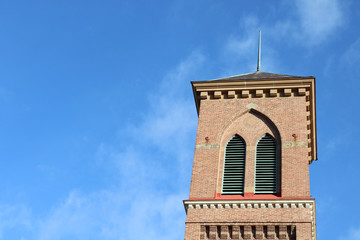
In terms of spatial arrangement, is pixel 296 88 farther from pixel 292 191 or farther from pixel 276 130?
pixel 292 191

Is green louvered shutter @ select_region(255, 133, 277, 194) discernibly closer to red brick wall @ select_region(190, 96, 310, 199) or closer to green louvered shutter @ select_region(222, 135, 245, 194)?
red brick wall @ select_region(190, 96, 310, 199)

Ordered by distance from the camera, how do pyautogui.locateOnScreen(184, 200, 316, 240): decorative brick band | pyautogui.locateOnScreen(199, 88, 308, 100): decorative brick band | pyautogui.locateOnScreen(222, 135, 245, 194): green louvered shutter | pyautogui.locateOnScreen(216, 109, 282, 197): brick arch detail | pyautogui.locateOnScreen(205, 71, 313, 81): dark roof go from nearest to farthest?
pyautogui.locateOnScreen(184, 200, 316, 240): decorative brick band, pyautogui.locateOnScreen(222, 135, 245, 194): green louvered shutter, pyautogui.locateOnScreen(216, 109, 282, 197): brick arch detail, pyautogui.locateOnScreen(199, 88, 308, 100): decorative brick band, pyautogui.locateOnScreen(205, 71, 313, 81): dark roof

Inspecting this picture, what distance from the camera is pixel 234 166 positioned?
28.7 meters

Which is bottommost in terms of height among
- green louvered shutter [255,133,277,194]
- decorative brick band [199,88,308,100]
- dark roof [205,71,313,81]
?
green louvered shutter [255,133,277,194]

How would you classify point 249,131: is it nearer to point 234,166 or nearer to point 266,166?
point 234,166

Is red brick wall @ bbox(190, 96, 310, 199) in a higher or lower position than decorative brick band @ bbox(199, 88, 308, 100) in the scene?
lower

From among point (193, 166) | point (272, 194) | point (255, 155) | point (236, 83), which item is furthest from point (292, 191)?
point (236, 83)

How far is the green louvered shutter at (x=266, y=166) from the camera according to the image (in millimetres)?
27578

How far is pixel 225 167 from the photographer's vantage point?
28734 millimetres

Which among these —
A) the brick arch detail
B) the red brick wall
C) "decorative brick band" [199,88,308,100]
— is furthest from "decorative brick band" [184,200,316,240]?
"decorative brick band" [199,88,308,100]

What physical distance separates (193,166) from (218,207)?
8.90 feet

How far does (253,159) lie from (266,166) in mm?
680

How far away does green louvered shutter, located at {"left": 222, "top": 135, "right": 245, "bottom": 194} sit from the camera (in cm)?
2792

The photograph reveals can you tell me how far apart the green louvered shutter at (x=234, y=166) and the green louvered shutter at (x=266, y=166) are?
0.70 meters
